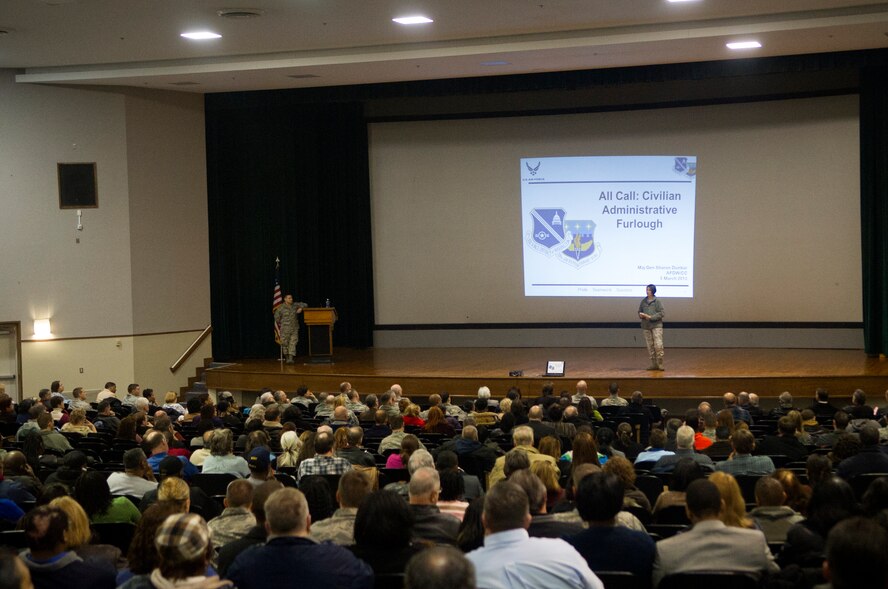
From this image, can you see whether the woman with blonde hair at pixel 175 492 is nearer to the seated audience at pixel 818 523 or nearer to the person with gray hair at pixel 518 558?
the person with gray hair at pixel 518 558

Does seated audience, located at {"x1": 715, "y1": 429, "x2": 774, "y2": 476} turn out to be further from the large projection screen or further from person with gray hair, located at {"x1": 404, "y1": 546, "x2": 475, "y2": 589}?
the large projection screen

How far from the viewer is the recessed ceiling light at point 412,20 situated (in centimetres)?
1259

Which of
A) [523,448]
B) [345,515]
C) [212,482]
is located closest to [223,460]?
[212,482]

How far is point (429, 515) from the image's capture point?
447cm

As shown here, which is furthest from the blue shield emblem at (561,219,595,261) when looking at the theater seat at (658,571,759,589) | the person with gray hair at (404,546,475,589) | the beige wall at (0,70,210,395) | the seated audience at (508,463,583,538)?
the person with gray hair at (404,546,475,589)

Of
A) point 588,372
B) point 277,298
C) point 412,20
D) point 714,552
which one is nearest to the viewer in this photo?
point 714,552

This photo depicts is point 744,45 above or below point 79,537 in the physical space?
above

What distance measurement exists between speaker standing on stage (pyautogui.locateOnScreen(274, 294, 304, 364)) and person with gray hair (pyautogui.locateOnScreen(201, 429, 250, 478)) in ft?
31.1

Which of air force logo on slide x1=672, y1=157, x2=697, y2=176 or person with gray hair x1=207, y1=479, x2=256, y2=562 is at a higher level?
air force logo on slide x1=672, y1=157, x2=697, y2=176

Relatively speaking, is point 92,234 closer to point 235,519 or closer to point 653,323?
point 653,323

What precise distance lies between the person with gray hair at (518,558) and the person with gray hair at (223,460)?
389 centimetres

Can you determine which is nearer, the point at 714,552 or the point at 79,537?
the point at 714,552

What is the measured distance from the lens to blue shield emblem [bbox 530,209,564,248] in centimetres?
1772

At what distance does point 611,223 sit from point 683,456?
419 inches
